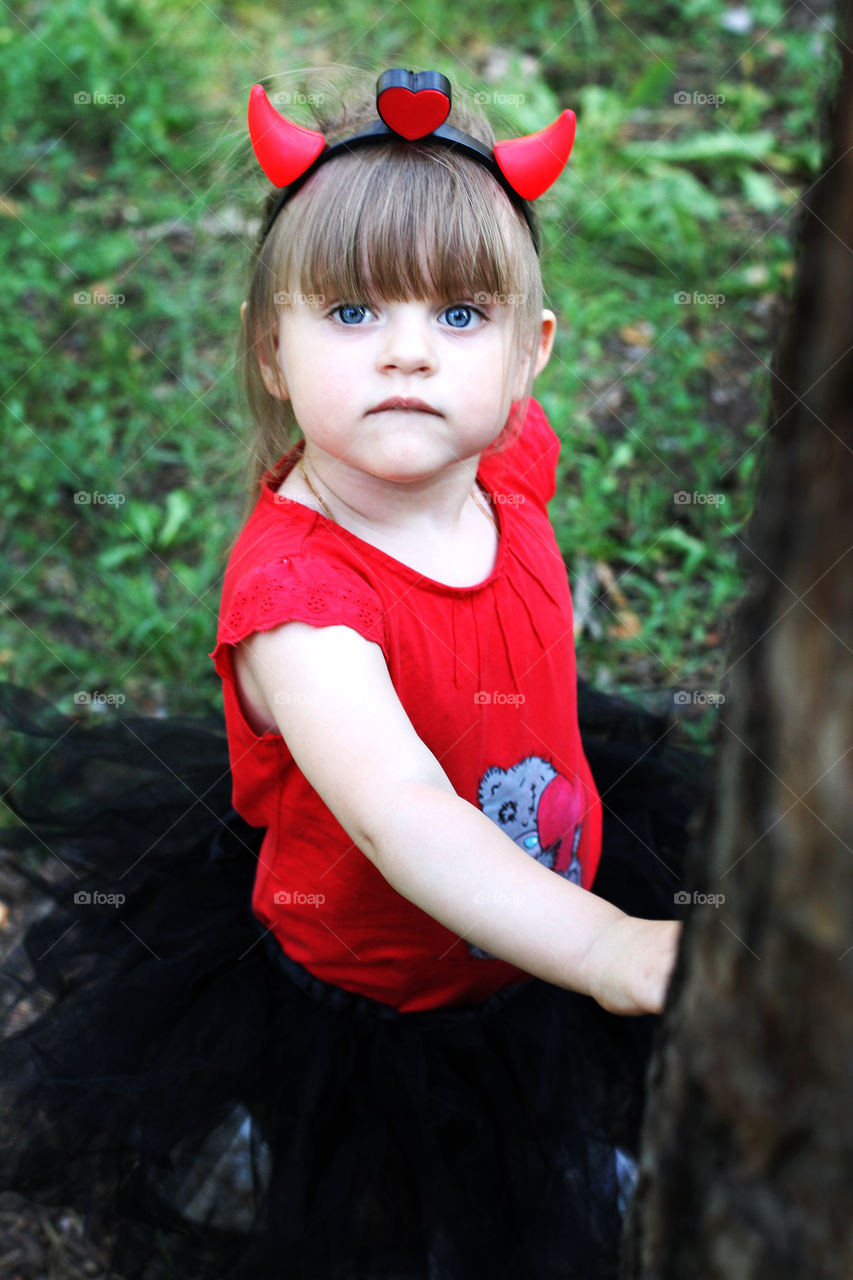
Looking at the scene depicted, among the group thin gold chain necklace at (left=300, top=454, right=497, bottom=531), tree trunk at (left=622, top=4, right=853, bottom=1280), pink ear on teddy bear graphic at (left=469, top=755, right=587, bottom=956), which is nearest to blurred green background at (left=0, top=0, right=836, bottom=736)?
thin gold chain necklace at (left=300, top=454, right=497, bottom=531)

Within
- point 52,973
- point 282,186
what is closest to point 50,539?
point 52,973

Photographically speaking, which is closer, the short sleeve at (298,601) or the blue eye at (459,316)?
the short sleeve at (298,601)

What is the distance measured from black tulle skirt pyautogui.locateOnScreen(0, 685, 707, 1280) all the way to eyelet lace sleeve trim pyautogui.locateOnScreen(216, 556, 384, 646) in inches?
20.5

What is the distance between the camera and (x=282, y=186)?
1.31 metres

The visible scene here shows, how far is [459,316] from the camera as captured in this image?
1.25m

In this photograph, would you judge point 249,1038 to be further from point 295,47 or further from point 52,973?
point 295,47

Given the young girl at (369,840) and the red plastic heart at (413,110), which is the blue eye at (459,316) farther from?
the red plastic heart at (413,110)

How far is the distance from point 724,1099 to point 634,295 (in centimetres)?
277

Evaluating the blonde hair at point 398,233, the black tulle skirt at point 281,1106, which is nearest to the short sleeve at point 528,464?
the blonde hair at point 398,233

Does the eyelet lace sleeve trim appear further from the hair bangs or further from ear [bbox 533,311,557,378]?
ear [bbox 533,311,557,378]

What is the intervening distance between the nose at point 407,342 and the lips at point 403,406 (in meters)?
0.03

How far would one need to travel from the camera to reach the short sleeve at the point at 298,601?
3.75ft

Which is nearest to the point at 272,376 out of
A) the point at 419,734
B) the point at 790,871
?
the point at 419,734

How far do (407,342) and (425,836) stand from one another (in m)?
0.52
